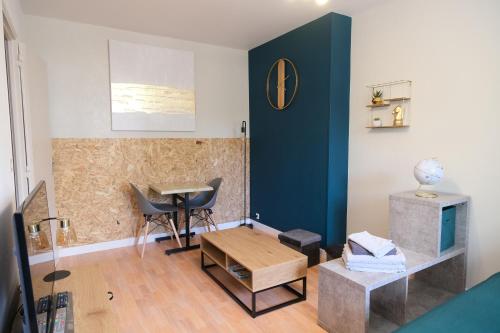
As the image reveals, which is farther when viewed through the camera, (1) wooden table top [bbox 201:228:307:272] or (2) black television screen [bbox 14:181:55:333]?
(1) wooden table top [bbox 201:228:307:272]

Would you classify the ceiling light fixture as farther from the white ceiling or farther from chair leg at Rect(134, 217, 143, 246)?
chair leg at Rect(134, 217, 143, 246)

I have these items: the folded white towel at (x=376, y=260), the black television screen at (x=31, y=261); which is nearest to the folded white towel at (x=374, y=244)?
the folded white towel at (x=376, y=260)

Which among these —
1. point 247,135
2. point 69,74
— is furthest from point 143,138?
point 247,135

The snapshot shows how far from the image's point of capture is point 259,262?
250 centimetres

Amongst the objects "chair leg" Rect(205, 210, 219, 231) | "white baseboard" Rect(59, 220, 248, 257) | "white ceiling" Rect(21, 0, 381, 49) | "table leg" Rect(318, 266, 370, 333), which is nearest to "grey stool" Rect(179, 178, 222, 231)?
"chair leg" Rect(205, 210, 219, 231)

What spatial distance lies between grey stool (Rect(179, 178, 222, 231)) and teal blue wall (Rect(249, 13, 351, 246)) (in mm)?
801

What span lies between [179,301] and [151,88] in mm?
2684

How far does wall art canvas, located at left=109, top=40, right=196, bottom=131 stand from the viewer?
12.7ft

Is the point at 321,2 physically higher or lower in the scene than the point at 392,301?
higher

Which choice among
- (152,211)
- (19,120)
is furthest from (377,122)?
(19,120)

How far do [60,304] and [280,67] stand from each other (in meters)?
3.47

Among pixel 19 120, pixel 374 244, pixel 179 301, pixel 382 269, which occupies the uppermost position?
pixel 19 120

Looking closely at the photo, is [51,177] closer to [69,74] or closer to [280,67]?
[69,74]

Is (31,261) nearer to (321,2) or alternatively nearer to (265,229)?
(321,2)
